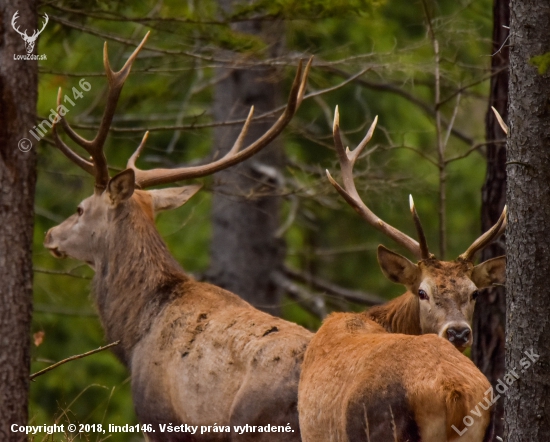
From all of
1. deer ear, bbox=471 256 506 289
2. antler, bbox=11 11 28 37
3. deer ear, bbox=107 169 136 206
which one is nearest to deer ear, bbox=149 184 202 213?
deer ear, bbox=107 169 136 206

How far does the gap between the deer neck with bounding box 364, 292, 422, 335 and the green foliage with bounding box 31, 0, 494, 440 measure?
7.68ft

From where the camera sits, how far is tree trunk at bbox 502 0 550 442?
15.0 feet

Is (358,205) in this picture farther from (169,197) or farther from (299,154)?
(299,154)

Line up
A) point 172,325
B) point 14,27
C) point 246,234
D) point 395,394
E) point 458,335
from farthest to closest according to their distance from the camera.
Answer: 1. point 246,234
2. point 172,325
3. point 458,335
4. point 14,27
5. point 395,394

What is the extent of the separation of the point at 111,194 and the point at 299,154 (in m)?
9.71

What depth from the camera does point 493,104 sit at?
7777 mm

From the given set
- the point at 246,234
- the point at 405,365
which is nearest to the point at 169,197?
the point at 405,365

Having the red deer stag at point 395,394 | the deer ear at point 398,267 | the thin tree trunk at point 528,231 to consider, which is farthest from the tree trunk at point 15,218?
the thin tree trunk at point 528,231

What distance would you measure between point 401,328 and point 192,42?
13.2 ft

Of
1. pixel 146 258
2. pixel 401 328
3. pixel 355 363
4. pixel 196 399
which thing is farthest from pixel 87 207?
pixel 355 363

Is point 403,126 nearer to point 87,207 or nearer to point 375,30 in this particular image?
point 375,30

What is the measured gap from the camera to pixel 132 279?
7.09m

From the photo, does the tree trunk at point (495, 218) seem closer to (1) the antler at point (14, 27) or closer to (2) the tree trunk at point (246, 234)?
(1) the antler at point (14, 27)

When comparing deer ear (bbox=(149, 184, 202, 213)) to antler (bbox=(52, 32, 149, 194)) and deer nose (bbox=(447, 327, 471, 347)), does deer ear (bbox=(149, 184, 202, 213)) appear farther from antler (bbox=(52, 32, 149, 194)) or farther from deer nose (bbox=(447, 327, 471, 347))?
deer nose (bbox=(447, 327, 471, 347))
